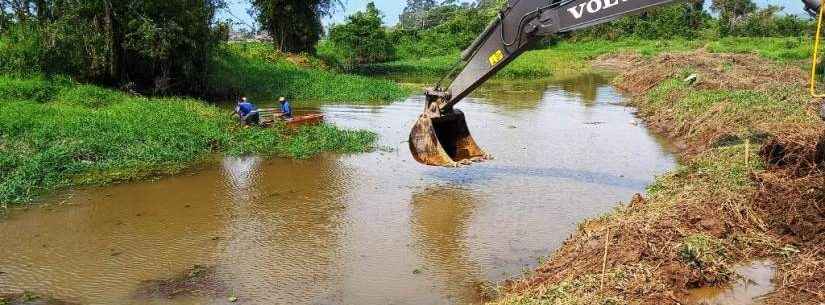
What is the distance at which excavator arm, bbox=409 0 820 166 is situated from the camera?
8.91 m

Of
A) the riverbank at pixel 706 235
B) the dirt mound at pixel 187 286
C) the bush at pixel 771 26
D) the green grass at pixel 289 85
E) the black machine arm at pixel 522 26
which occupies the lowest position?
the dirt mound at pixel 187 286

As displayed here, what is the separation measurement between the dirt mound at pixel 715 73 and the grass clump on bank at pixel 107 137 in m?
12.4

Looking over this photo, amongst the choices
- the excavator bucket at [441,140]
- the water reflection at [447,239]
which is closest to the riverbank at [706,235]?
the water reflection at [447,239]

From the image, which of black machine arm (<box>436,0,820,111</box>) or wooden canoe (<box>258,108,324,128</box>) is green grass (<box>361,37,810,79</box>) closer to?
wooden canoe (<box>258,108,324,128</box>)

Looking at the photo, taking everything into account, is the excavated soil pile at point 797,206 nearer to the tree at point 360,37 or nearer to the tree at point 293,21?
the tree at point 293,21

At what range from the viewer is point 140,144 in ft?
46.0

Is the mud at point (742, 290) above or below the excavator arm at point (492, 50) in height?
below

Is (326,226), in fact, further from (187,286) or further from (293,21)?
(293,21)

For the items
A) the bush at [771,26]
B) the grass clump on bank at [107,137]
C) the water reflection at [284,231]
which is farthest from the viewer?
the bush at [771,26]

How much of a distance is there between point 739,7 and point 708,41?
11.7m

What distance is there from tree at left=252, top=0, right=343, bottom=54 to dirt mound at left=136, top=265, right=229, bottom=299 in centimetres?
3090

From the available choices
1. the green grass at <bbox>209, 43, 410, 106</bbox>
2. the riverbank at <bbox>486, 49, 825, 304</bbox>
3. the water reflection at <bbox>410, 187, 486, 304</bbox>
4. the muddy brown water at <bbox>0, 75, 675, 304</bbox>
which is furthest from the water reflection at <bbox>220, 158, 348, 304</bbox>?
the green grass at <bbox>209, 43, 410, 106</bbox>

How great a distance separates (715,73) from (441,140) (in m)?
18.1

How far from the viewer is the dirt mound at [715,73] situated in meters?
21.2
